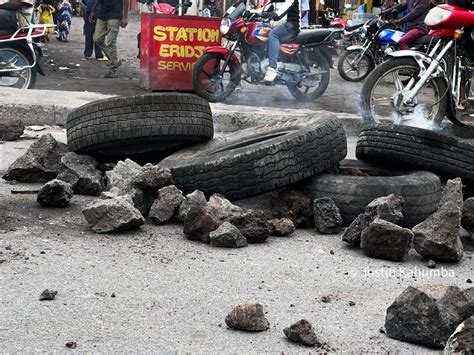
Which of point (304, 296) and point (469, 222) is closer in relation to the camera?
point (304, 296)

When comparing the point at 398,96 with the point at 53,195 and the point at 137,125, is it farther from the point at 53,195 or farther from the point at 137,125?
the point at 53,195

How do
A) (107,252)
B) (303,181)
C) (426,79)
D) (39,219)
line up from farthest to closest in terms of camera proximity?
Result: (426,79)
(303,181)
(39,219)
(107,252)

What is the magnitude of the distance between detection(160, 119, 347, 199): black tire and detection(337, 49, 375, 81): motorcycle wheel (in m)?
10.2

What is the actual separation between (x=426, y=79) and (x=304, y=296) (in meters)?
5.31

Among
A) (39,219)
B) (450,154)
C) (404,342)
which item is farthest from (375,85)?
(404,342)

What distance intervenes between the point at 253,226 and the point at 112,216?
77 cm

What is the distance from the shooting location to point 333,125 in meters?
5.70

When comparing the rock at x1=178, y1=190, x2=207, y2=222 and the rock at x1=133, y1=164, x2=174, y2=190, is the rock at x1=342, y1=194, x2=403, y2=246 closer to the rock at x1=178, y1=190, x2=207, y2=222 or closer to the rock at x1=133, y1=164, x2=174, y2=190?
the rock at x1=178, y1=190, x2=207, y2=222

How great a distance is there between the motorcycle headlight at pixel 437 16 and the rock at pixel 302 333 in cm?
631

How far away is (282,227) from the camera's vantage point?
16.2 ft

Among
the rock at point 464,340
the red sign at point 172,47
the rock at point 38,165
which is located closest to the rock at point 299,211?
the rock at point 38,165

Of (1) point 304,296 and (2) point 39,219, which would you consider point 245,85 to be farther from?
(1) point 304,296

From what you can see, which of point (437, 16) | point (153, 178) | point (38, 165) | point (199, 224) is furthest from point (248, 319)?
point (437, 16)

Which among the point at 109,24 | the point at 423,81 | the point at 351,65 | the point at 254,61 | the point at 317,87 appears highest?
the point at 423,81
